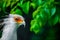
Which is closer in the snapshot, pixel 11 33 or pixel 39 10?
pixel 11 33

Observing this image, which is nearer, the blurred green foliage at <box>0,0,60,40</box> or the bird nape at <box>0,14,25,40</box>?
the bird nape at <box>0,14,25,40</box>

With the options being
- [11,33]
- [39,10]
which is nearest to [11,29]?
[11,33]

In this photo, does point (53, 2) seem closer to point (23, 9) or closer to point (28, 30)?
point (23, 9)

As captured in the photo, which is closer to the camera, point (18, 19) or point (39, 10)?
point (18, 19)

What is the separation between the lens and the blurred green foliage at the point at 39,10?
7.19 ft

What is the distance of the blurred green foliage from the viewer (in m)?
2.19

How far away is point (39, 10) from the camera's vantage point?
2160 mm

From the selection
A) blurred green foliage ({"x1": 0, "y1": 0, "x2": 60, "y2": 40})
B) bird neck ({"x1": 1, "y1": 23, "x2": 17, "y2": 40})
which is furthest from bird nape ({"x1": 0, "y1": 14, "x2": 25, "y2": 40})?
blurred green foliage ({"x1": 0, "y1": 0, "x2": 60, "y2": 40})

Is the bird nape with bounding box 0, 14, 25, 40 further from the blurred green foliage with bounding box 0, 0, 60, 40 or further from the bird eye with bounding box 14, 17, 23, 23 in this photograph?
the blurred green foliage with bounding box 0, 0, 60, 40

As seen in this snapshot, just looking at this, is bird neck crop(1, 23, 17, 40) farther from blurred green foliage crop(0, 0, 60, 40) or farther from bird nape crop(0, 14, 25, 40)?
blurred green foliage crop(0, 0, 60, 40)

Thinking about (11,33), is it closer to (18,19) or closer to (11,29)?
(11,29)

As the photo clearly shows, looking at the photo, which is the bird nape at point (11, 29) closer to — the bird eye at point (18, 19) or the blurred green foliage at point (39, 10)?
the bird eye at point (18, 19)

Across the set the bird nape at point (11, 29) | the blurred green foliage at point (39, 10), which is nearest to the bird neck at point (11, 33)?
the bird nape at point (11, 29)

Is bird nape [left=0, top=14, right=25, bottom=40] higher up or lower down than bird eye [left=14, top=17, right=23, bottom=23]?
lower down
